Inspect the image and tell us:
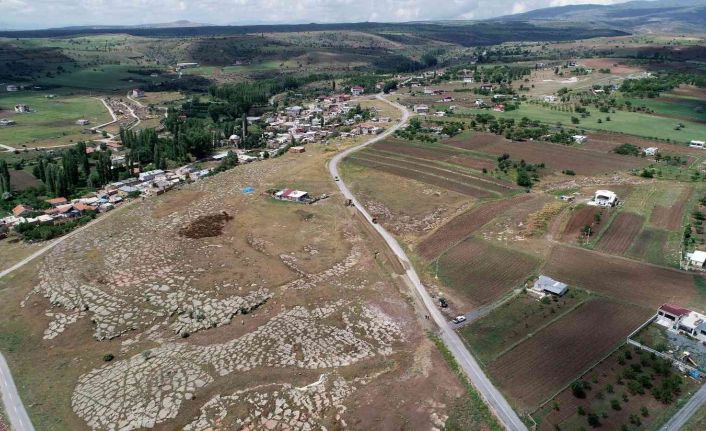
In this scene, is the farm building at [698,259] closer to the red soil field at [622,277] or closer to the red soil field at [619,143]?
the red soil field at [622,277]

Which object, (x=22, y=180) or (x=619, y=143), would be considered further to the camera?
(x=619, y=143)

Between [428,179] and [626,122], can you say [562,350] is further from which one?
[626,122]

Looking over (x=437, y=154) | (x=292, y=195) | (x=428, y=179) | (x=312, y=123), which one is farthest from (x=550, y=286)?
(x=312, y=123)

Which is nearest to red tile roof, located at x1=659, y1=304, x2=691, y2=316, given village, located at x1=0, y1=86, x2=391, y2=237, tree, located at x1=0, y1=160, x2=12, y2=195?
village, located at x1=0, y1=86, x2=391, y2=237

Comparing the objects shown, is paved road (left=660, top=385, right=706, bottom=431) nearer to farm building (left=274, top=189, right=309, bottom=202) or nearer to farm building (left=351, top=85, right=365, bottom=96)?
farm building (left=274, top=189, right=309, bottom=202)

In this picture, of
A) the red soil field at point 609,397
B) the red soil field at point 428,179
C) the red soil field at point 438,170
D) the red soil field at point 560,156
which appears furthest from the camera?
the red soil field at point 560,156

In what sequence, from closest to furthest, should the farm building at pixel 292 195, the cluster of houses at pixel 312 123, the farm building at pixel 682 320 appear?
1. the farm building at pixel 682 320
2. the farm building at pixel 292 195
3. the cluster of houses at pixel 312 123

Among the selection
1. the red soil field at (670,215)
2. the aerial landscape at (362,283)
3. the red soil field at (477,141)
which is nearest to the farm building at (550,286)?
the aerial landscape at (362,283)
